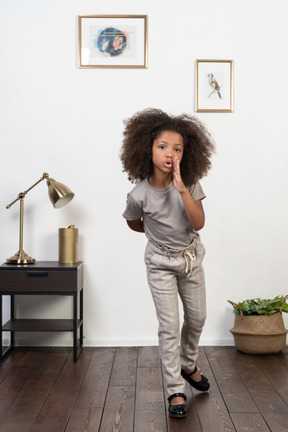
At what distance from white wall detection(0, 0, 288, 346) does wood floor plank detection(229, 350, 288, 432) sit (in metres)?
0.44

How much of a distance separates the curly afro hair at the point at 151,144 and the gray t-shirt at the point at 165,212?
7cm

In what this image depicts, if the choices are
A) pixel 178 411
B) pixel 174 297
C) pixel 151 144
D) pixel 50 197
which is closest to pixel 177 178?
pixel 151 144

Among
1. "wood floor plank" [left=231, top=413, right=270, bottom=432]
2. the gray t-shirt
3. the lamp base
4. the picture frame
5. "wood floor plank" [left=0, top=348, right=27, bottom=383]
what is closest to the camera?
"wood floor plank" [left=231, top=413, right=270, bottom=432]

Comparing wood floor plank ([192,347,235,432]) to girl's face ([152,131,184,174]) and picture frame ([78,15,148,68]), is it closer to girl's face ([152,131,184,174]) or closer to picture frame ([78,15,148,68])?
girl's face ([152,131,184,174])

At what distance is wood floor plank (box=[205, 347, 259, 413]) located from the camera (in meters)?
2.29

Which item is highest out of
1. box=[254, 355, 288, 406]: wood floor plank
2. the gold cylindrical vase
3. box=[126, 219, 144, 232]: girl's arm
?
box=[126, 219, 144, 232]: girl's arm

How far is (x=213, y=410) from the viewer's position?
223 centimetres

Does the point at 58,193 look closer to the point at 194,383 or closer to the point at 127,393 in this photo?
the point at 127,393

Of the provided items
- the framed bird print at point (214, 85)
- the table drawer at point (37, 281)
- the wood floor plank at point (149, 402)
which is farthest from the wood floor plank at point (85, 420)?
the framed bird print at point (214, 85)

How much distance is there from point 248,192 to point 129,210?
1308 millimetres

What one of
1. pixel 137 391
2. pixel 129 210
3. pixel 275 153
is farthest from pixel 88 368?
pixel 275 153

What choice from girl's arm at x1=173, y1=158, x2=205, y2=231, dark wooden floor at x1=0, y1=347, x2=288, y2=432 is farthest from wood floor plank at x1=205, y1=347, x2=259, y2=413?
girl's arm at x1=173, y1=158, x2=205, y2=231

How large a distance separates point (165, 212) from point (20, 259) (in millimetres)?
1248

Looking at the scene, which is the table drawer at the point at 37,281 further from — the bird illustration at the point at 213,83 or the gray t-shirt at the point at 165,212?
the bird illustration at the point at 213,83
